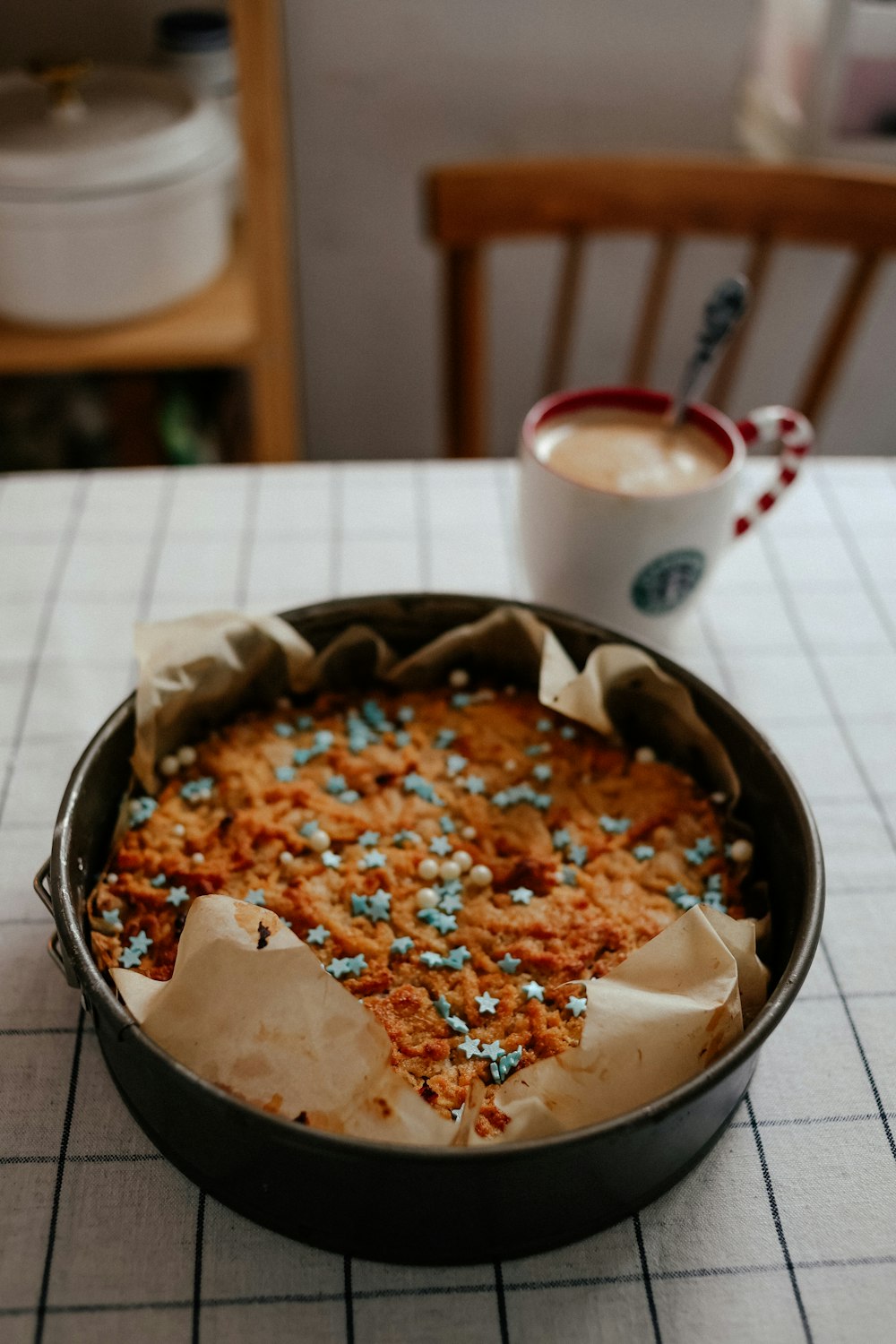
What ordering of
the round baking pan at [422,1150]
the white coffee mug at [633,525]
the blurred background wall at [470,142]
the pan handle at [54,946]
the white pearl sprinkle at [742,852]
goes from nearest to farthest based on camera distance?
the round baking pan at [422,1150] → the pan handle at [54,946] → the white pearl sprinkle at [742,852] → the white coffee mug at [633,525] → the blurred background wall at [470,142]

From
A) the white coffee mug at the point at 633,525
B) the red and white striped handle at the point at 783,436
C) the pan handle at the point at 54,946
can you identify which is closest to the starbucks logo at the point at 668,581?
the white coffee mug at the point at 633,525

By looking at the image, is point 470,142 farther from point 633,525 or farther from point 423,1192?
point 423,1192

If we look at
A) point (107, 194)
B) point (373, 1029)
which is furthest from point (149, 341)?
point (373, 1029)

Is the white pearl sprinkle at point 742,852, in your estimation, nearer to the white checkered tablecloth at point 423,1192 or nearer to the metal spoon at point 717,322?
the white checkered tablecloth at point 423,1192

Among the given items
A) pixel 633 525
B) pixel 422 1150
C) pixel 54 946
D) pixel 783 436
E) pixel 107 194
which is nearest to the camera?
pixel 422 1150

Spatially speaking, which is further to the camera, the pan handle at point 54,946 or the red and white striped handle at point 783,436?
the red and white striped handle at point 783,436

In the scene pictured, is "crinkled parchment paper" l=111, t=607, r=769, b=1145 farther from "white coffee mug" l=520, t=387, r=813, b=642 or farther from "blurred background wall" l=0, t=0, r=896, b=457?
"blurred background wall" l=0, t=0, r=896, b=457

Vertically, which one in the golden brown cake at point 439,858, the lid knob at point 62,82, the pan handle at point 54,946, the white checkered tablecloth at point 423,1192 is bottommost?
the white checkered tablecloth at point 423,1192
